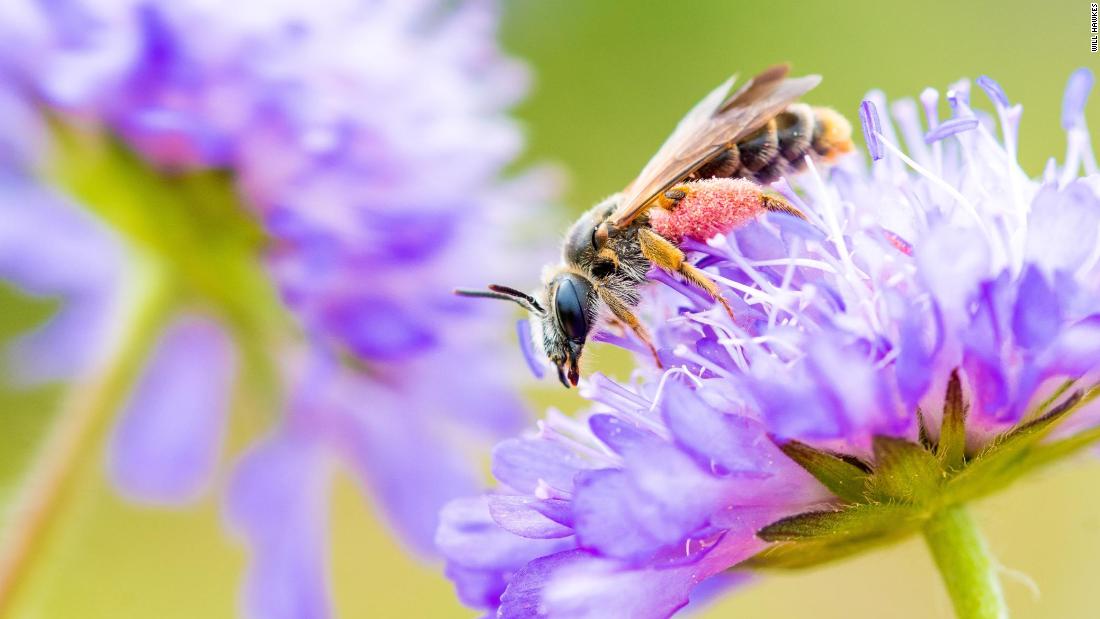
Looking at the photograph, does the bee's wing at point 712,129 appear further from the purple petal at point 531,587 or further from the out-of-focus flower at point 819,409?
the purple petal at point 531,587

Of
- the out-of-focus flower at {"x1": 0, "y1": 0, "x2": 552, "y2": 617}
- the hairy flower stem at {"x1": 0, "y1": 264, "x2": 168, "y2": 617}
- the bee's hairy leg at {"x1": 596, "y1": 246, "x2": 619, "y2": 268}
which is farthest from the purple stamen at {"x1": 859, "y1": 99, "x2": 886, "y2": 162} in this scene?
the hairy flower stem at {"x1": 0, "y1": 264, "x2": 168, "y2": 617}

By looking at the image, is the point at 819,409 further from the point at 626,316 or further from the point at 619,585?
the point at 626,316

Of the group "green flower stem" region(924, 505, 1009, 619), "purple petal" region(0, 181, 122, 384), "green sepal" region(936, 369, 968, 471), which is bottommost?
"green flower stem" region(924, 505, 1009, 619)

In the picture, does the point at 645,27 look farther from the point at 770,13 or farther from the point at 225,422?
the point at 225,422

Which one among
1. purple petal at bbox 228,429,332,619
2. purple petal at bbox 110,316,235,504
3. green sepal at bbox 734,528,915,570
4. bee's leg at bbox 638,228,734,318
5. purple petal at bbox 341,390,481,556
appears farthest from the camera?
purple petal at bbox 110,316,235,504

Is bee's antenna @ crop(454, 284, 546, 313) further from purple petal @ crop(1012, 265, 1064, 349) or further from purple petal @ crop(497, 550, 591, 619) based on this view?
purple petal @ crop(1012, 265, 1064, 349)

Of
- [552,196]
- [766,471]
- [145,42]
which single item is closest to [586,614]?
[766,471]
